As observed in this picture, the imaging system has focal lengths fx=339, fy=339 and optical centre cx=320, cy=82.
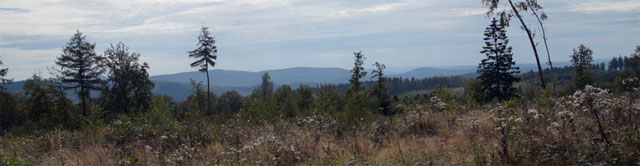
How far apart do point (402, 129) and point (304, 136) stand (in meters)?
2.55

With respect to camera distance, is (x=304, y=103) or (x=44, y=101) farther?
(x=44, y=101)

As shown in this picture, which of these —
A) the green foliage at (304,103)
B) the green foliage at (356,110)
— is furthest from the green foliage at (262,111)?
the green foliage at (356,110)

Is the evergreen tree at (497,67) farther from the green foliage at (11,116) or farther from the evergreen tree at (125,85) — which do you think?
the green foliage at (11,116)

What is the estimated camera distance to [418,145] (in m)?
7.23

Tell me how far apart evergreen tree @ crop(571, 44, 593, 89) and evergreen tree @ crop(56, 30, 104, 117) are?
55.8 meters

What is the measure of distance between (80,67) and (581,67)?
6700 centimetres

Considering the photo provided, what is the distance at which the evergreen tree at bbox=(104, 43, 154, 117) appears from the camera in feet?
119

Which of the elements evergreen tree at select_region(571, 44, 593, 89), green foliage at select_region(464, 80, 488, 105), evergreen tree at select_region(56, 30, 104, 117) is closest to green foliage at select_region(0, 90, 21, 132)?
evergreen tree at select_region(56, 30, 104, 117)

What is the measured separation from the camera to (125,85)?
3644 centimetres

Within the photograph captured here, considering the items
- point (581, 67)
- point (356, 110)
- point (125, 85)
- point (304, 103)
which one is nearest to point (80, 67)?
point (125, 85)

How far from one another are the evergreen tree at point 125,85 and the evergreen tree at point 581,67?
50.9 meters

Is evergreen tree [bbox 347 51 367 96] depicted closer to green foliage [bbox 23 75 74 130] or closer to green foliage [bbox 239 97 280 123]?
green foliage [bbox 239 97 280 123]

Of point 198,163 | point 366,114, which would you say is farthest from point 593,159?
point 198,163

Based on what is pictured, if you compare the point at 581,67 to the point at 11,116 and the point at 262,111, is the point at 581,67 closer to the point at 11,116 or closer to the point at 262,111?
the point at 262,111
